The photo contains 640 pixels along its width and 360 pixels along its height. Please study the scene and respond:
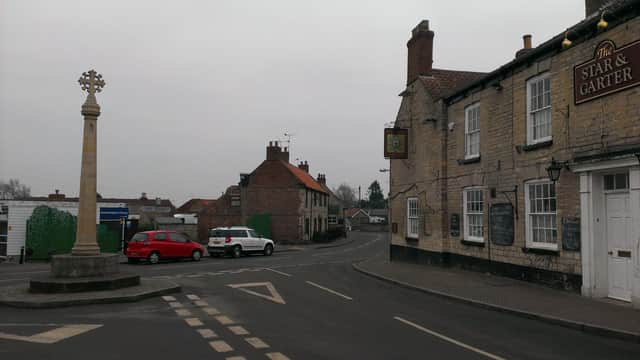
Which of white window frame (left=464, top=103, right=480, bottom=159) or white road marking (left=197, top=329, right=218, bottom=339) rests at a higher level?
white window frame (left=464, top=103, right=480, bottom=159)

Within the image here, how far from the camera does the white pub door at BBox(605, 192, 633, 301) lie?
1208cm

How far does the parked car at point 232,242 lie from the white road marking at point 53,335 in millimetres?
21881

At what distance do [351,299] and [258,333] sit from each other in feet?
15.4

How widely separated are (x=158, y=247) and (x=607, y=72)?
21.2 metres

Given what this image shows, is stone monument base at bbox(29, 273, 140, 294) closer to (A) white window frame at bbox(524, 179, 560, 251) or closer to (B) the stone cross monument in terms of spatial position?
(B) the stone cross monument

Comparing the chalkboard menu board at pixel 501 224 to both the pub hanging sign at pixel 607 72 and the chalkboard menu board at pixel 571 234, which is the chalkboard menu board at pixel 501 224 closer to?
the chalkboard menu board at pixel 571 234

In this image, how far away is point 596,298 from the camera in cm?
1266

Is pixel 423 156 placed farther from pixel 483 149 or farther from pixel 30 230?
pixel 30 230

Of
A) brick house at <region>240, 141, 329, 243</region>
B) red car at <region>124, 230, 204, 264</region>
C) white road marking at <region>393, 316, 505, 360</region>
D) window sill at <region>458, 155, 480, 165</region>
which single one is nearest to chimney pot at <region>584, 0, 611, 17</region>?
window sill at <region>458, 155, 480, 165</region>

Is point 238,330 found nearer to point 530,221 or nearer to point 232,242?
point 530,221

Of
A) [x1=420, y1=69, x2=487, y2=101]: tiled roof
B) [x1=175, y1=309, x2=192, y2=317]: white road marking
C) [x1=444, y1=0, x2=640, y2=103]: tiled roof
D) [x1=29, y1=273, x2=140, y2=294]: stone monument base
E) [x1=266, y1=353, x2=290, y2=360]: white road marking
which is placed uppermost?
[x1=420, y1=69, x2=487, y2=101]: tiled roof

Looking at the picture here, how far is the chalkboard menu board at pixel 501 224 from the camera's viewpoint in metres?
16.5

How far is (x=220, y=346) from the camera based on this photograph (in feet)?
26.6

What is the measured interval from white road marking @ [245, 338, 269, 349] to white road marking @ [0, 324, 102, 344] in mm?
2972
